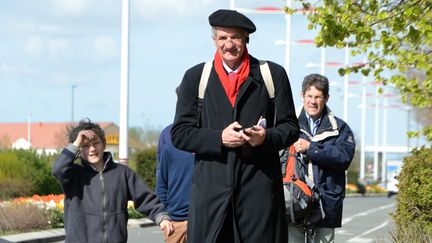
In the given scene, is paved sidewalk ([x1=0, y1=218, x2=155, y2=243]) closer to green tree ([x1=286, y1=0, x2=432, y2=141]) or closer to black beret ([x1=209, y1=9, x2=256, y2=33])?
green tree ([x1=286, y1=0, x2=432, y2=141])

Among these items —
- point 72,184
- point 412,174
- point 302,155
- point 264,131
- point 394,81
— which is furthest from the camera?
point 394,81

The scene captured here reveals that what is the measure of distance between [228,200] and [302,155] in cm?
267

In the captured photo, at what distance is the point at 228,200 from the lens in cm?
550

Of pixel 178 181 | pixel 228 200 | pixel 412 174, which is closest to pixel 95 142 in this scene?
pixel 178 181

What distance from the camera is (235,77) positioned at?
5.70 metres

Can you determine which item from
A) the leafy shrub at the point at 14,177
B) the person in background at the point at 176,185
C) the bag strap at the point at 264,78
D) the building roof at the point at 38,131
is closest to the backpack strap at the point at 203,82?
the bag strap at the point at 264,78

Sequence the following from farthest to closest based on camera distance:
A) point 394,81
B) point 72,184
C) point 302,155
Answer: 1. point 394,81
2. point 302,155
3. point 72,184

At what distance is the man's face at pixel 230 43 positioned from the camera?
223 inches

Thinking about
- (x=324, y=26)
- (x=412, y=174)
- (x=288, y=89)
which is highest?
(x=324, y=26)

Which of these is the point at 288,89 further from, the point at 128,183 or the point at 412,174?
the point at 412,174

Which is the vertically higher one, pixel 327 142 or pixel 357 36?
pixel 357 36

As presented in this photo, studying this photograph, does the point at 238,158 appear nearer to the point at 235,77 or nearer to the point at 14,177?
the point at 235,77

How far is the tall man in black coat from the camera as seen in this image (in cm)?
552

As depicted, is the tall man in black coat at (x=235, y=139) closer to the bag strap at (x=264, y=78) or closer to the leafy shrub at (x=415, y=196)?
the bag strap at (x=264, y=78)
